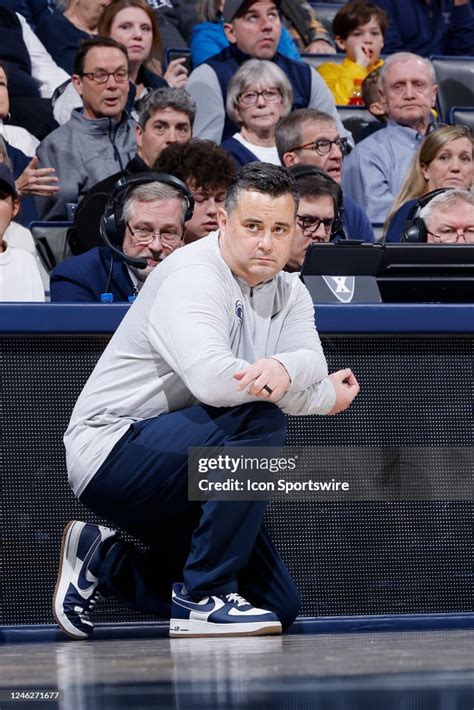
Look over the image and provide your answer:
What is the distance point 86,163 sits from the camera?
5707 millimetres

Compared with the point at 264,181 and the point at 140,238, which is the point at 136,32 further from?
the point at 264,181

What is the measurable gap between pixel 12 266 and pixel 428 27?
4872 mm

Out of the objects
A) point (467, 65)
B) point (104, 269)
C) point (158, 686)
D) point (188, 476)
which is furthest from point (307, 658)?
point (467, 65)

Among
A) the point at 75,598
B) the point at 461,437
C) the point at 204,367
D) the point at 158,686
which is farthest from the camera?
the point at 461,437

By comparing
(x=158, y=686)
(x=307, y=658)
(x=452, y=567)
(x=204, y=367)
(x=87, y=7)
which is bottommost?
(x=452, y=567)

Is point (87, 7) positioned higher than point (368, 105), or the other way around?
point (87, 7)

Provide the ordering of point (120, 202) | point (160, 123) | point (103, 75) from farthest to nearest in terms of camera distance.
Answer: point (103, 75) → point (160, 123) → point (120, 202)

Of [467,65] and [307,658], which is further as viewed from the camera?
[467,65]

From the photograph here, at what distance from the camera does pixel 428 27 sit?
8.57 meters

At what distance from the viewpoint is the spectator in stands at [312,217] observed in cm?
484

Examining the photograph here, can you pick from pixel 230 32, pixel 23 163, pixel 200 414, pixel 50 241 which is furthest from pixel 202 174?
pixel 230 32

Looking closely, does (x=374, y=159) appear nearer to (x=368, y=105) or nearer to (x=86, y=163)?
(x=368, y=105)

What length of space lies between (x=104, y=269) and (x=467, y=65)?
4.15 m

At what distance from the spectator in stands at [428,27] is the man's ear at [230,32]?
1.81 meters
